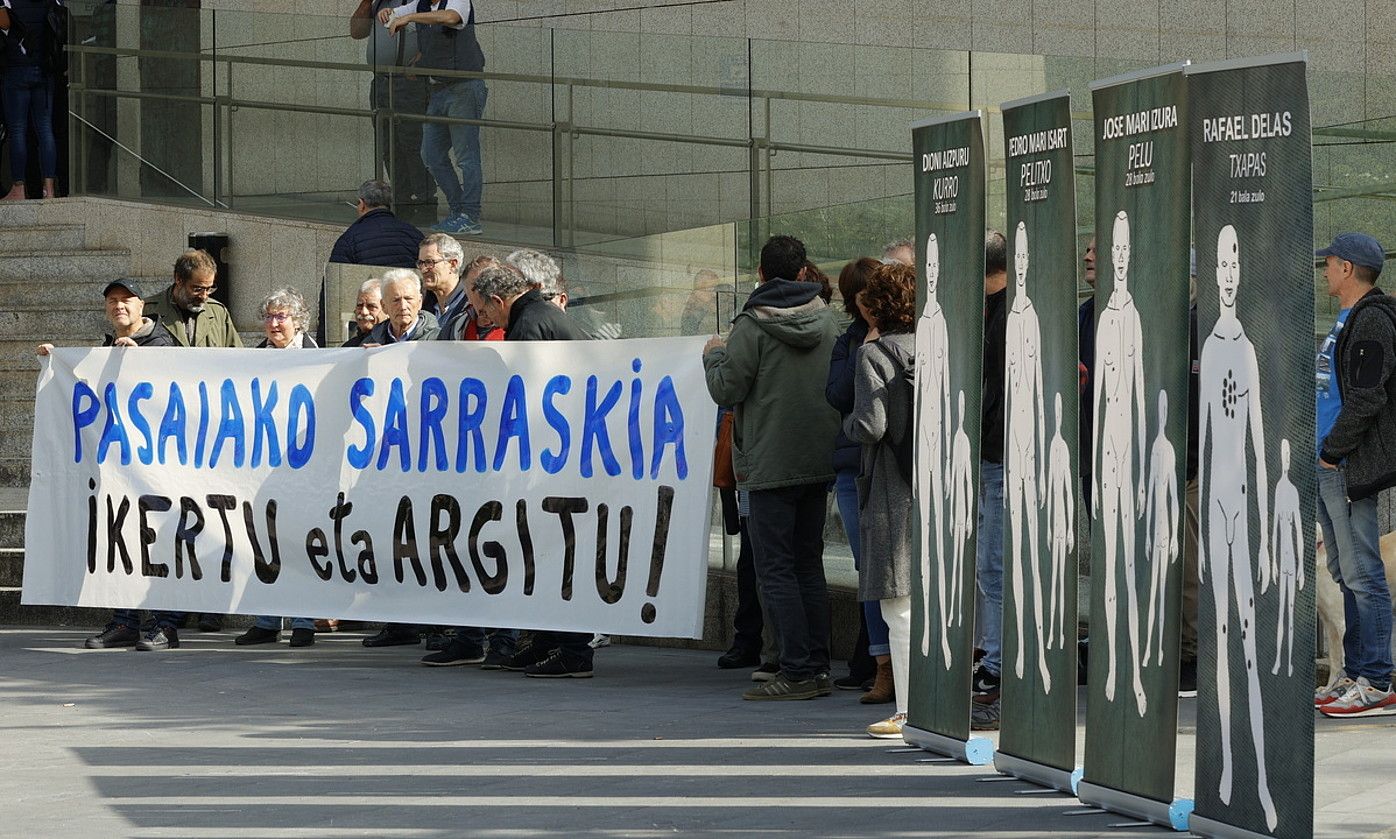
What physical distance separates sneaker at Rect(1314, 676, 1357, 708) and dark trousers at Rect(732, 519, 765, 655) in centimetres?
317

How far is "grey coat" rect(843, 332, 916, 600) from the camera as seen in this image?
867cm

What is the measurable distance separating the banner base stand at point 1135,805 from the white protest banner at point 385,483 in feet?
11.5

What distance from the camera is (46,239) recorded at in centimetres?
1861

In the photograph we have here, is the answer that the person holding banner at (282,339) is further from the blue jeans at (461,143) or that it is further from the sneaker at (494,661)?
the blue jeans at (461,143)

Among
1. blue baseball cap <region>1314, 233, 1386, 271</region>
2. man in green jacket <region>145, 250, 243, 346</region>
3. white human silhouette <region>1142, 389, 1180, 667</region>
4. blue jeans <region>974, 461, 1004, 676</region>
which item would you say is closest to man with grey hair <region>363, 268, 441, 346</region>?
man in green jacket <region>145, 250, 243, 346</region>

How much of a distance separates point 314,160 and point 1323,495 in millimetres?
11142

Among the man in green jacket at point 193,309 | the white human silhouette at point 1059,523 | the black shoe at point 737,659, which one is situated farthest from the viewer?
the man in green jacket at point 193,309

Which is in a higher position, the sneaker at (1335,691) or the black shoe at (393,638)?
the sneaker at (1335,691)

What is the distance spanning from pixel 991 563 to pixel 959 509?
1.17 m

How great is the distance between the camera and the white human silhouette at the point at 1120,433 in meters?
6.48

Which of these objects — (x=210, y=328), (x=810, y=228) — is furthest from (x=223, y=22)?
(x=810, y=228)

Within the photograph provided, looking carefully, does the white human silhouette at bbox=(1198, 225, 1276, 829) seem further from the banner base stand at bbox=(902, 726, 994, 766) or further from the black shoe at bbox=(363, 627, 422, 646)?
the black shoe at bbox=(363, 627, 422, 646)

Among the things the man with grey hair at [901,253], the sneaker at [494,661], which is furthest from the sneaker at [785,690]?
the man with grey hair at [901,253]

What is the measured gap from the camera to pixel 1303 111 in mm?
5727
